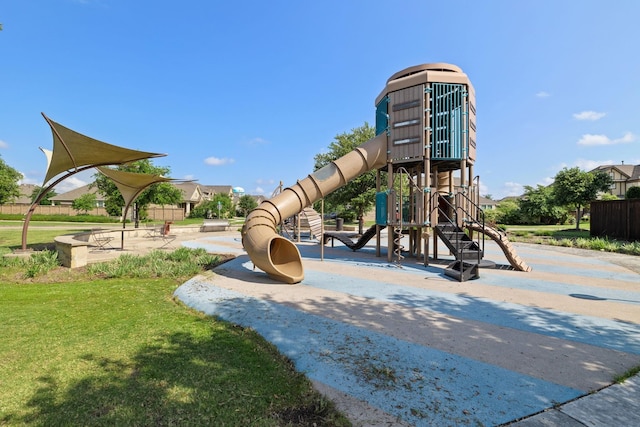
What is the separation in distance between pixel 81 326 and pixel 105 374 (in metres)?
2.03

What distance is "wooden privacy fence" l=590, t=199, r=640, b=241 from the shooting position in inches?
725

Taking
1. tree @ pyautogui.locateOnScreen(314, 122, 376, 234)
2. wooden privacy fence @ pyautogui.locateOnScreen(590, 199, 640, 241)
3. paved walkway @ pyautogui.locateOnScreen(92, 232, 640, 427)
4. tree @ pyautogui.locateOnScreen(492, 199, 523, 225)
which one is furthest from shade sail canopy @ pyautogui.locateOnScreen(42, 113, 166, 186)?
tree @ pyautogui.locateOnScreen(492, 199, 523, 225)

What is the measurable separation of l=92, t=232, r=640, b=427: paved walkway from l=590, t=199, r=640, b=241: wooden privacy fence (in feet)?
44.7

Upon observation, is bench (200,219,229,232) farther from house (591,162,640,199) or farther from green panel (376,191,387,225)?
house (591,162,640,199)

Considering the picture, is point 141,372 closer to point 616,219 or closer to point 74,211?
point 616,219

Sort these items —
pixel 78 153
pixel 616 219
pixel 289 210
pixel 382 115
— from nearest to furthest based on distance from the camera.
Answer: pixel 289 210
pixel 78 153
pixel 382 115
pixel 616 219

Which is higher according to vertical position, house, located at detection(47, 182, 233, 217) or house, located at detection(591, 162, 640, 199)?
house, located at detection(591, 162, 640, 199)

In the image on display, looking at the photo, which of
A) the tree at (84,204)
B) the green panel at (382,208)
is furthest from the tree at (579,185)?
the tree at (84,204)

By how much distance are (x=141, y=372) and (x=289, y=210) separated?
752 cm

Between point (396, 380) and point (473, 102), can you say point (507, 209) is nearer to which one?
point (473, 102)

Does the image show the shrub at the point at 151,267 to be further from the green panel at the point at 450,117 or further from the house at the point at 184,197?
the house at the point at 184,197

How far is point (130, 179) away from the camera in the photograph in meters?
16.6

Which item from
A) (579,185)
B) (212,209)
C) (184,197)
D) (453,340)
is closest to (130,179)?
(453,340)

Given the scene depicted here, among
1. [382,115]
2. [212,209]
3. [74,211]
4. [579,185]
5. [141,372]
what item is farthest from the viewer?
[212,209]
